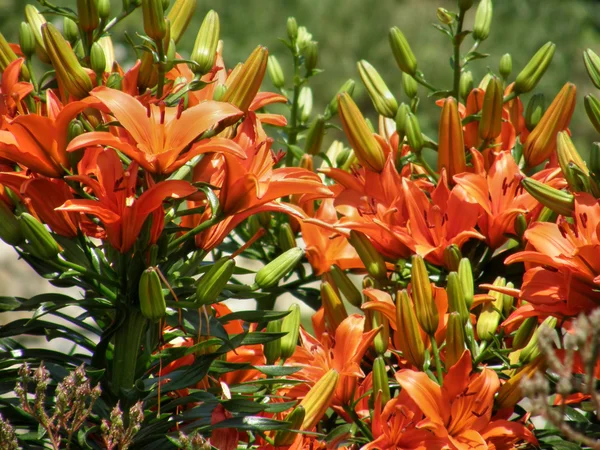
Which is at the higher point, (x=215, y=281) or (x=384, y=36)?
(x=384, y=36)

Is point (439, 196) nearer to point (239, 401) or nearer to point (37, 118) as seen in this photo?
point (239, 401)

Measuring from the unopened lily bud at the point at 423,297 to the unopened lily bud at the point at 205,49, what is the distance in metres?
0.28

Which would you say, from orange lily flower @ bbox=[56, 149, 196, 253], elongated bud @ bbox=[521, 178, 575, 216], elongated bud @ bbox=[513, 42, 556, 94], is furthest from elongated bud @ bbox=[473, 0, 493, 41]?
orange lily flower @ bbox=[56, 149, 196, 253]

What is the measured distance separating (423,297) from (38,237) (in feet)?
1.23

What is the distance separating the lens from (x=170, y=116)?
2.48ft

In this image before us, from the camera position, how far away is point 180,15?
870 millimetres

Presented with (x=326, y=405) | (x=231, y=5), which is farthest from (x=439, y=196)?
(x=231, y=5)

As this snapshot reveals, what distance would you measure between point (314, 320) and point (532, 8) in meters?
6.18

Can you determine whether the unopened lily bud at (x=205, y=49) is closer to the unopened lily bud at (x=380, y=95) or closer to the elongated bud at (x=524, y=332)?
the unopened lily bud at (x=380, y=95)

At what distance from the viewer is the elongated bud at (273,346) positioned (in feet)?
2.87

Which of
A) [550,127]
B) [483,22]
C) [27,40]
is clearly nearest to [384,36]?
[483,22]

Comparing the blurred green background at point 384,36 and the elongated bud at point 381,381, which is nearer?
the elongated bud at point 381,381

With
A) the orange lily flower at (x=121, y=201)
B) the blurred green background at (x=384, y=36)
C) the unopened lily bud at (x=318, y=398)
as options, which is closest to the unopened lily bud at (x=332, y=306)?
the unopened lily bud at (x=318, y=398)

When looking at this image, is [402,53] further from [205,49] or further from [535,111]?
[205,49]
